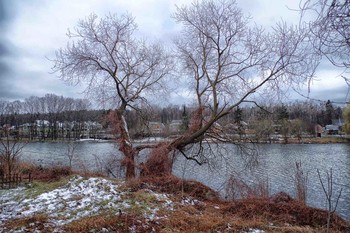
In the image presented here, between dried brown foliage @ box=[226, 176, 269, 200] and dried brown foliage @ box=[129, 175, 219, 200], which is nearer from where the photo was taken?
dried brown foliage @ box=[129, 175, 219, 200]

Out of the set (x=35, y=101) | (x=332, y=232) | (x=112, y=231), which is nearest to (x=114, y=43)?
(x=112, y=231)

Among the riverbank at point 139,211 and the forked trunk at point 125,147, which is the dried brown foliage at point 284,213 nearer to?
A: the riverbank at point 139,211

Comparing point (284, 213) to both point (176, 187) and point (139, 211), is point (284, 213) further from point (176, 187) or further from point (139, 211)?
point (139, 211)

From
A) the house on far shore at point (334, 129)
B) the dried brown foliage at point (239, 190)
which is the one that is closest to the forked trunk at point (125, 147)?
the dried brown foliage at point (239, 190)

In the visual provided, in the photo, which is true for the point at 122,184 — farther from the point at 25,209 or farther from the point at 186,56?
the point at 186,56

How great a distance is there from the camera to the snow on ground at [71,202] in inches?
269

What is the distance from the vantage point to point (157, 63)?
1602cm

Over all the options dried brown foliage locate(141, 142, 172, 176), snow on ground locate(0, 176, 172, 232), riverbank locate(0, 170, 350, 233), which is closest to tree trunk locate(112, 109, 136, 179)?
dried brown foliage locate(141, 142, 172, 176)

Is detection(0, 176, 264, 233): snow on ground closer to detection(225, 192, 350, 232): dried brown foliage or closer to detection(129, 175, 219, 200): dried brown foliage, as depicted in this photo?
detection(129, 175, 219, 200): dried brown foliage

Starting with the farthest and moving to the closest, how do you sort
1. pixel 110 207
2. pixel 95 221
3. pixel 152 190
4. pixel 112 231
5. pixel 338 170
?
pixel 338 170 < pixel 152 190 < pixel 110 207 < pixel 95 221 < pixel 112 231

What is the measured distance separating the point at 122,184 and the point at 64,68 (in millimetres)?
6923

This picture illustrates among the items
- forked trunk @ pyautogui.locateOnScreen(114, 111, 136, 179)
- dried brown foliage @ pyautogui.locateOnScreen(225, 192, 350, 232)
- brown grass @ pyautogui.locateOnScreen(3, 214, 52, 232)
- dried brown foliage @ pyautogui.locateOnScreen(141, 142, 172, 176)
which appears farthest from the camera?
forked trunk @ pyautogui.locateOnScreen(114, 111, 136, 179)

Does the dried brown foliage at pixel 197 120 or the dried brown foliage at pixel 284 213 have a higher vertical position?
the dried brown foliage at pixel 197 120

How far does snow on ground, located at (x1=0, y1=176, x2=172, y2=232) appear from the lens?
6828 millimetres
